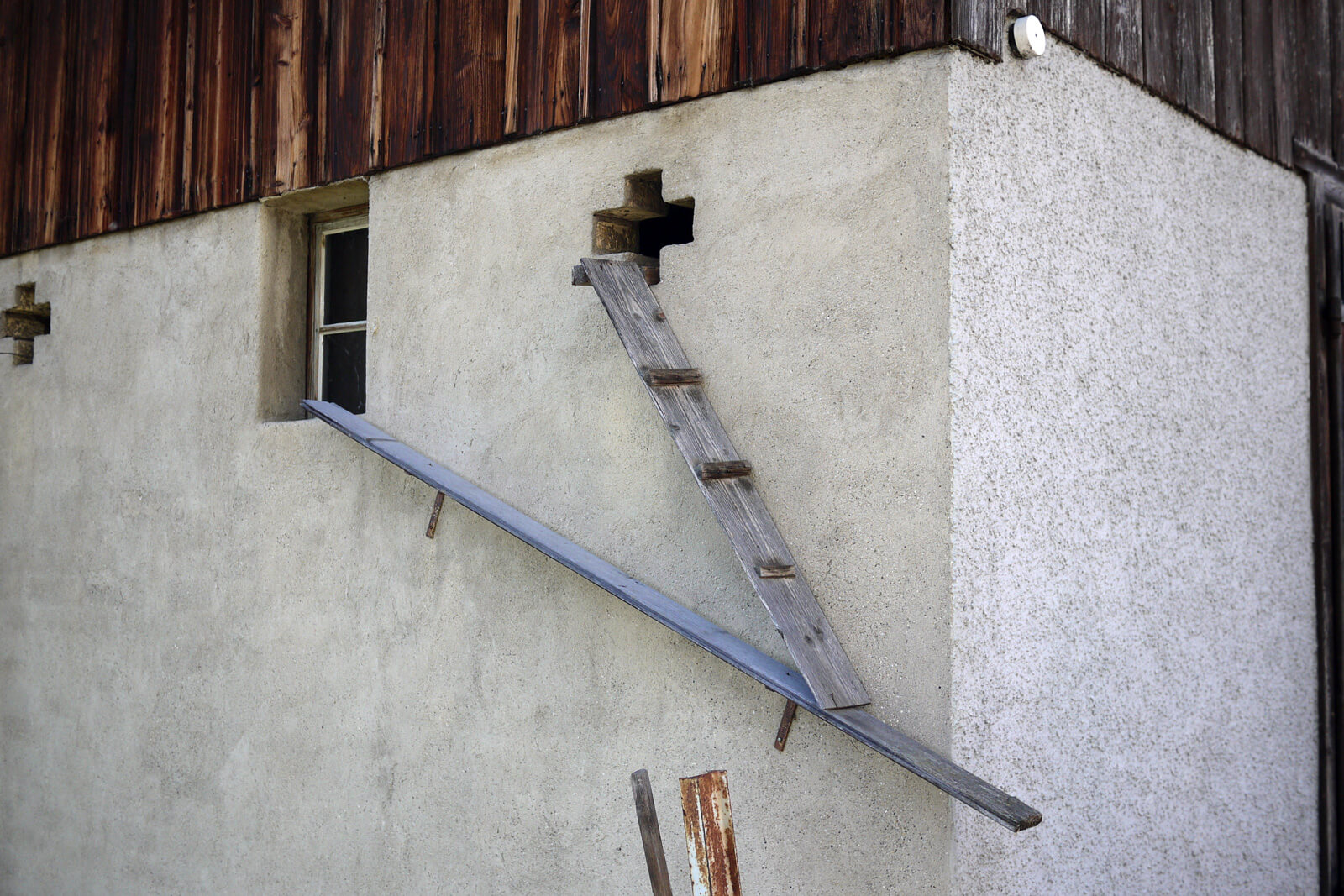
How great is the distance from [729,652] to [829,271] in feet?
3.43

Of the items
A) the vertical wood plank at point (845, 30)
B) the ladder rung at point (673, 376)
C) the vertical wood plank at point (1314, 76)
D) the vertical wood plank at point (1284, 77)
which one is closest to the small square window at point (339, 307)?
the ladder rung at point (673, 376)

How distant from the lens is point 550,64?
4.04 metres

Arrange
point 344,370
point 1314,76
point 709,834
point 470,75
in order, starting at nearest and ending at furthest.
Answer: point 709,834 → point 470,75 → point 344,370 → point 1314,76

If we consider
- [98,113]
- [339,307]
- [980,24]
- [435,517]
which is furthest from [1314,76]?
[98,113]

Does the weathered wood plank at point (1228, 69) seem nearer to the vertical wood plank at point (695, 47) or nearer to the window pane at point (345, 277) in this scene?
the vertical wood plank at point (695, 47)

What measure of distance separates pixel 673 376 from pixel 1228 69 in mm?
2588

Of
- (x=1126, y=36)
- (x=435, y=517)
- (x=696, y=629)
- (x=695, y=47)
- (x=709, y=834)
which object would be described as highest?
(x=1126, y=36)

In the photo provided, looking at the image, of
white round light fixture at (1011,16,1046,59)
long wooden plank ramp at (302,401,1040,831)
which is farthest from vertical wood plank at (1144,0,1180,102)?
long wooden plank ramp at (302,401,1040,831)

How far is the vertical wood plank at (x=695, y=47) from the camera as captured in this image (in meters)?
3.57

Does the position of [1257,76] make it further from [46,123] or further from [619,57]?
[46,123]

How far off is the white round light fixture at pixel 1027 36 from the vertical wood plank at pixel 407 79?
2074 mm

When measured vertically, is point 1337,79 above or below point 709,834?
above

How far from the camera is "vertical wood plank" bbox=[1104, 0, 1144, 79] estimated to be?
12.5 feet

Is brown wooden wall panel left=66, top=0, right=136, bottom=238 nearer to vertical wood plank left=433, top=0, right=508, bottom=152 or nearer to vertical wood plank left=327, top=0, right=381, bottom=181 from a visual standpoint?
vertical wood plank left=327, top=0, right=381, bottom=181
